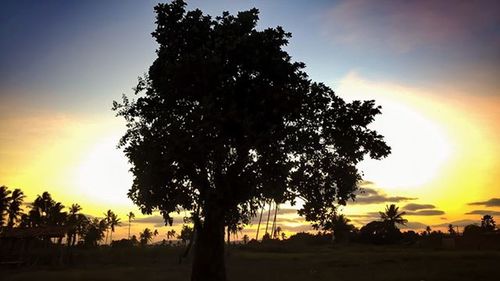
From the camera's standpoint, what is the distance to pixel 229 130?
22.0m

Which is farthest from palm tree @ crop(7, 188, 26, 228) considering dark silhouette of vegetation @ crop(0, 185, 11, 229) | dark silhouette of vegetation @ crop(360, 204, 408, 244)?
dark silhouette of vegetation @ crop(360, 204, 408, 244)

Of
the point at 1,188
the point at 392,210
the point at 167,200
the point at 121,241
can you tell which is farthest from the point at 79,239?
the point at 167,200

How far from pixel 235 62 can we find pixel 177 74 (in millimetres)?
3623

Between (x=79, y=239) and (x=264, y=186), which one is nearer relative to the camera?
(x=264, y=186)

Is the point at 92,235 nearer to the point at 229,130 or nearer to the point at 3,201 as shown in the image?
→ the point at 3,201

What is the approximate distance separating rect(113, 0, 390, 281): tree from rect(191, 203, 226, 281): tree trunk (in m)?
0.06

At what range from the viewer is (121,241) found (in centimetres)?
10681

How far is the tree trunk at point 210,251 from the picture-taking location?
24.4 metres

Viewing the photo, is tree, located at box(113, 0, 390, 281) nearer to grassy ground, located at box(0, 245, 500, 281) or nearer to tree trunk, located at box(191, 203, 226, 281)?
tree trunk, located at box(191, 203, 226, 281)

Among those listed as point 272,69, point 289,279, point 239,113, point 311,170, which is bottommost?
point 289,279

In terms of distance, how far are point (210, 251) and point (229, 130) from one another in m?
8.09

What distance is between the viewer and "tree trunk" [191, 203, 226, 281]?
24.4 m

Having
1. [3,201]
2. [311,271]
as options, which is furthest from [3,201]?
[311,271]

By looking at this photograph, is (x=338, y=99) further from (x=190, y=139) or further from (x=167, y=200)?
(x=167, y=200)
